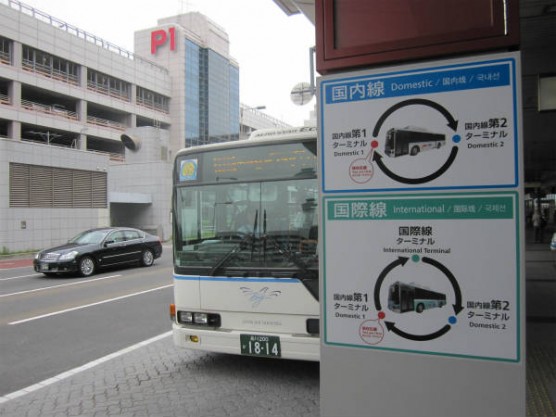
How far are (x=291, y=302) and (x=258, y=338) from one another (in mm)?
524

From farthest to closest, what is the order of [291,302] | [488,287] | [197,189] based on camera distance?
[197,189] → [291,302] → [488,287]

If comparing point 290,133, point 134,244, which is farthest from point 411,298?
point 134,244

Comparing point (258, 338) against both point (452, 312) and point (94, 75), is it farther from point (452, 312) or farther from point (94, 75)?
point (94, 75)

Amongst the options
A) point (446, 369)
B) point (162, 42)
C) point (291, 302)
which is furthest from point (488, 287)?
point (162, 42)

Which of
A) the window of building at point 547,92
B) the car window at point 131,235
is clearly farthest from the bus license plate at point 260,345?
the car window at point 131,235

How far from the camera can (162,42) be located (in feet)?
218

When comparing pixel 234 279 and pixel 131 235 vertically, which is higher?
pixel 234 279

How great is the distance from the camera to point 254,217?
496 cm

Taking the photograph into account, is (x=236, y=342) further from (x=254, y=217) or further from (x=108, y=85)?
(x=108, y=85)

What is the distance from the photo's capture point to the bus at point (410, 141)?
2.15 meters

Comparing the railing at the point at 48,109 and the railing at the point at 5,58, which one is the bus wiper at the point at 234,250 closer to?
the railing at the point at 5,58

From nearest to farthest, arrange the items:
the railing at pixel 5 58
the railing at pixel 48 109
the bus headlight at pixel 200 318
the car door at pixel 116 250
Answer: the bus headlight at pixel 200 318 → the car door at pixel 116 250 → the railing at pixel 5 58 → the railing at pixel 48 109

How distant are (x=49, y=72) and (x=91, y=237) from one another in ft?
118

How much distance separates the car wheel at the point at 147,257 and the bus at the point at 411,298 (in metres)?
16.0
